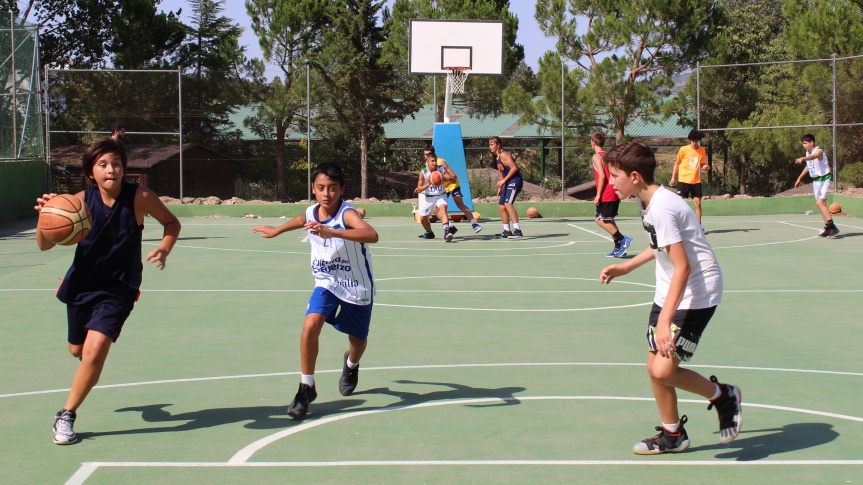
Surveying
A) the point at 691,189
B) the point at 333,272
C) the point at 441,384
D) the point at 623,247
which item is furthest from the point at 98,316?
the point at 691,189

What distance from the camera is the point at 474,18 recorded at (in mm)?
31531

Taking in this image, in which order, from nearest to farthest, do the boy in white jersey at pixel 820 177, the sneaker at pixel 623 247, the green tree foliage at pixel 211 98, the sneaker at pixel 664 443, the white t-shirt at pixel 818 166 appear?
the sneaker at pixel 664 443
the sneaker at pixel 623 247
the boy in white jersey at pixel 820 177
the white t-shirt at pixel 818 166
the green tree foliage at pixel 211 98

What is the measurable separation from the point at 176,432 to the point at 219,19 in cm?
3571

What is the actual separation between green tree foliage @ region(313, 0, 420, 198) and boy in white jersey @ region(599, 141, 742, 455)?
925 inches

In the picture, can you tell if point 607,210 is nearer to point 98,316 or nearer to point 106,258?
point 106,258

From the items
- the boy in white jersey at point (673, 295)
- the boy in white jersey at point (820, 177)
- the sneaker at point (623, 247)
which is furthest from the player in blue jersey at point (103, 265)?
the boy in white jersey at point (820, 177)

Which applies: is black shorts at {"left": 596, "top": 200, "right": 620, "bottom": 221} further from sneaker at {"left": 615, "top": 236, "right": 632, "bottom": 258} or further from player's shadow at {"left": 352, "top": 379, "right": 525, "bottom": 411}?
player's shadow at {"left": 352, "top": 379, "right": 525, "bottom": 411}

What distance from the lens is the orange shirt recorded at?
17.9 m

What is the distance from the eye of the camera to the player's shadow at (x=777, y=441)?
5332mm

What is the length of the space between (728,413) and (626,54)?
25.8 meters

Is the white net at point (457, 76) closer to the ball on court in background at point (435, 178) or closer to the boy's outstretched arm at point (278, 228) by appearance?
the ball on court in background at point (435, 178)

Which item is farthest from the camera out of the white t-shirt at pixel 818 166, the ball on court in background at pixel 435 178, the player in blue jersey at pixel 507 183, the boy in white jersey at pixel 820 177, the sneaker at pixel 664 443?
the player in blue jersey at pixel 507 183

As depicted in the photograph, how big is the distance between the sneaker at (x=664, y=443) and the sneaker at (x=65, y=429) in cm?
295

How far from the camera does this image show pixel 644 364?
7.54m
